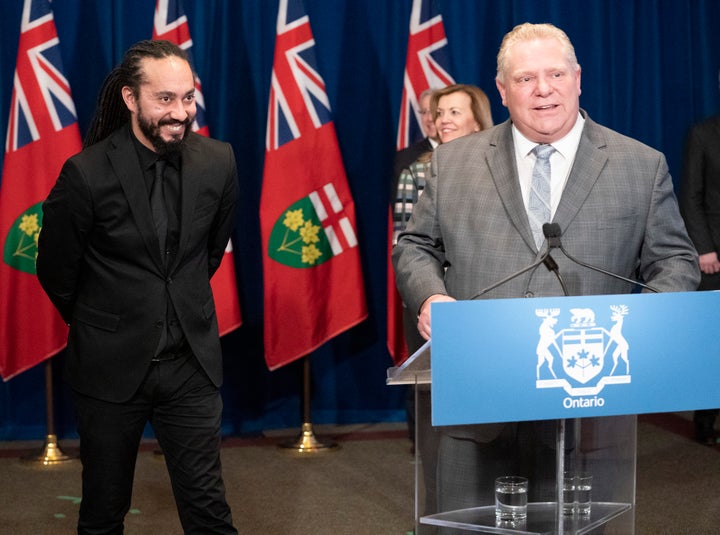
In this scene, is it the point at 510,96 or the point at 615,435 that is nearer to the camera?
the point at 615,435

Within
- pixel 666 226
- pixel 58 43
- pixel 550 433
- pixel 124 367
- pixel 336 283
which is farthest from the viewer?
pixel 336 283

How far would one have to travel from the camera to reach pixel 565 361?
1764 mm

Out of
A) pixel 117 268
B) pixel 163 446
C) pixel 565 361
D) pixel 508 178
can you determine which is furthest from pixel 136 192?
pixel 565 361

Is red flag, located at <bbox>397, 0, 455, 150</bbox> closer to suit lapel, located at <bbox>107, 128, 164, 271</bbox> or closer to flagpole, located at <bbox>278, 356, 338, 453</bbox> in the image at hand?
flagpole, located at <bbox>278, 356, 338, 453</bbox>

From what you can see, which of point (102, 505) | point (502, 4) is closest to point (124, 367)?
point (102, 505)

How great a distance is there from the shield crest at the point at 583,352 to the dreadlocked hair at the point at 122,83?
59.1 inches

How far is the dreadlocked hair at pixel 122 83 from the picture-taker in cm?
276

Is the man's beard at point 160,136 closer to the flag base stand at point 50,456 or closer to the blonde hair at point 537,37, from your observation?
the blonde hair at point 537,37

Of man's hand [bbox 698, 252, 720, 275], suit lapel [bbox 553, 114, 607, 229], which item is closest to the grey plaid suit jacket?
suit lapel [bbox 553, 114, 607, 229]

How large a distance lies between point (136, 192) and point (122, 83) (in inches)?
13.0

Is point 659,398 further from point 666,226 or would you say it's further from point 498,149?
point 498,149

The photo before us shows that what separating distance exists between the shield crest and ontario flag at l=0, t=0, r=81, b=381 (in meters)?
3.79

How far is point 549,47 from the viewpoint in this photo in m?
2.29

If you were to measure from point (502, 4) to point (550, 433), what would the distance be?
465 centimetres
